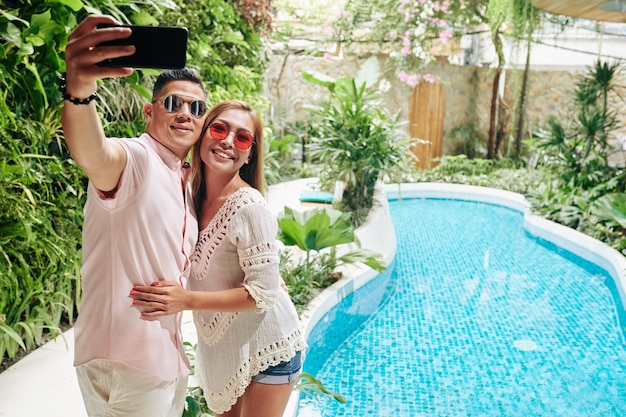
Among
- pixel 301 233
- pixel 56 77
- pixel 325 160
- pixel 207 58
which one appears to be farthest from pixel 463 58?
pixel 56 77

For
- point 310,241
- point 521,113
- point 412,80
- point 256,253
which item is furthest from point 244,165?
point 521,113

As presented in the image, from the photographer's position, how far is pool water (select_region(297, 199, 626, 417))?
3.35 m

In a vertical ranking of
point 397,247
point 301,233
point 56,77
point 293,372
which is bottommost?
point 397,247

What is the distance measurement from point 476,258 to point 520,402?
3244 mm

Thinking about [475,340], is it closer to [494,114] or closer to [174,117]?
[174,117]

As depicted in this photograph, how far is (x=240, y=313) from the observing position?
1475 millimetres

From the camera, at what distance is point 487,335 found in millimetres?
4328

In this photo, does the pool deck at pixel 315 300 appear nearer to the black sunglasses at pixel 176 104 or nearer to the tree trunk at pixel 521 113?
the black sunglasses at pixel 176 104

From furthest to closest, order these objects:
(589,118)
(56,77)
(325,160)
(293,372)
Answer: (589,118) < (325,160) < (56,77) < (293,372)

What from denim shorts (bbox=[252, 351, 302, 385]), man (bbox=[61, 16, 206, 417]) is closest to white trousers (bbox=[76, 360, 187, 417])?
man (bbox=[61, 16, 206, 417])

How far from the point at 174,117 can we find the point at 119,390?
652 millimetres

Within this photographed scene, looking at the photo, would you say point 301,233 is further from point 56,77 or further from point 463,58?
point 463,58

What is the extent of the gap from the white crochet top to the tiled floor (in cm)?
118

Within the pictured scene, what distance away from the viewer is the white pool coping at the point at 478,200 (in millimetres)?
4366
